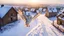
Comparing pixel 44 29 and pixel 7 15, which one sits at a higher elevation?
pixel 7 15

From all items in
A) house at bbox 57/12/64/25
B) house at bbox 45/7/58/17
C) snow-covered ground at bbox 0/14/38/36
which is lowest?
snow-covered ground at bbox 0/14/38/36

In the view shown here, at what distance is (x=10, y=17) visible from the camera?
1717 millimetres

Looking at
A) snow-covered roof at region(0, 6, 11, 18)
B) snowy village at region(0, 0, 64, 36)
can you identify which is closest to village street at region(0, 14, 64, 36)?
snowy village at region(0, 0, 64, 36)

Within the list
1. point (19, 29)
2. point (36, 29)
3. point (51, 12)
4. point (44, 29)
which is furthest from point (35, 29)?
point (51, 12)

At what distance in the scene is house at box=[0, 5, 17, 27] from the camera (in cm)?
167

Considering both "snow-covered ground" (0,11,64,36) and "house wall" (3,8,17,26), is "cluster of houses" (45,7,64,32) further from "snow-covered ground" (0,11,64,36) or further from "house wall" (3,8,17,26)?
"house wall" (3,8,17,26)

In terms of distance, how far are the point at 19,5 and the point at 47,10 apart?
0.46 meters

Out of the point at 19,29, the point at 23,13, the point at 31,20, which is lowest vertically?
the point at 19,29

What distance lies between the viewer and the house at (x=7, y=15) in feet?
5.49

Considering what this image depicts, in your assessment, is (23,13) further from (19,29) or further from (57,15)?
(57,15)

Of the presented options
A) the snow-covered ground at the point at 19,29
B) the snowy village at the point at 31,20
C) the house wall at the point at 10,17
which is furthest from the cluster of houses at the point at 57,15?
the house wall at the point at 10,17

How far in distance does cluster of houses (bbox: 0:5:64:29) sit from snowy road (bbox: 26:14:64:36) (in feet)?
0.32

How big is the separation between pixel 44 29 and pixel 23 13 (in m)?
0.42

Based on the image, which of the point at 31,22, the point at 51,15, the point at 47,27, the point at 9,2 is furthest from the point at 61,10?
the point at 9,2
